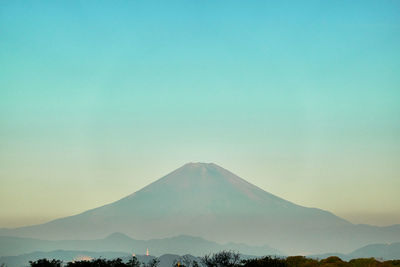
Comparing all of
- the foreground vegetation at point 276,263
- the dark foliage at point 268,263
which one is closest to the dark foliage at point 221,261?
the foreground vegetation at point 276,263

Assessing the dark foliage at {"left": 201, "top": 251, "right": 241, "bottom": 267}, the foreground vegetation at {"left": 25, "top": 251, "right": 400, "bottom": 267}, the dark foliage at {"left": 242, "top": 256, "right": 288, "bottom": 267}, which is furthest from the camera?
the dark foliage at {"left": 201, "top": 251, "right": 241, "bottom": 267}

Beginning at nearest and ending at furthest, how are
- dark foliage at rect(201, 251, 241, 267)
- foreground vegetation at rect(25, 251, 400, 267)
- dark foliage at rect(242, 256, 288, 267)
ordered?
foreground vegetation at rect(25, 251, 400, 267)
dark foliage at rect(242, 256, 288, 267)
dark foliage at rect(201, 251, 241, 267)

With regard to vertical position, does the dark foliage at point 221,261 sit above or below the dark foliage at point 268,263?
above

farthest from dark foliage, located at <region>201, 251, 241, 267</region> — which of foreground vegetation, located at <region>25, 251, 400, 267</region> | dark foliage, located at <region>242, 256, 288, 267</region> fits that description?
dark foliage, located at <region>242, 256, 288, 267</region>

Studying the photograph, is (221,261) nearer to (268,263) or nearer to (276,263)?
(268,263)

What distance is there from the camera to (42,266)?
167ft

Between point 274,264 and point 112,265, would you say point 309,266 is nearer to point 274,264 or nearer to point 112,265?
point 274,264

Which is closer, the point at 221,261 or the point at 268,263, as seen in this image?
the point at 268,263

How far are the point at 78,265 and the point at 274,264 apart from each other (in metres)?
17.5

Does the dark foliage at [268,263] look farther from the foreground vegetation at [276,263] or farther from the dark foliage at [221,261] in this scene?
the dark foliage at [221,261]

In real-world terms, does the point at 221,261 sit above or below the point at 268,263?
above

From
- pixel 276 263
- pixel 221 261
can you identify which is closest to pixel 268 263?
pixel 276 263

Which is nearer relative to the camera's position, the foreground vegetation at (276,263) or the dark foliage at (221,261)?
the foreground vegetation at (276,263)

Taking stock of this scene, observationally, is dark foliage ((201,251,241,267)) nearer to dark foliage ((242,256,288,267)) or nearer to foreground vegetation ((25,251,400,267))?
foreground vegetation ((25,251,400,267))
